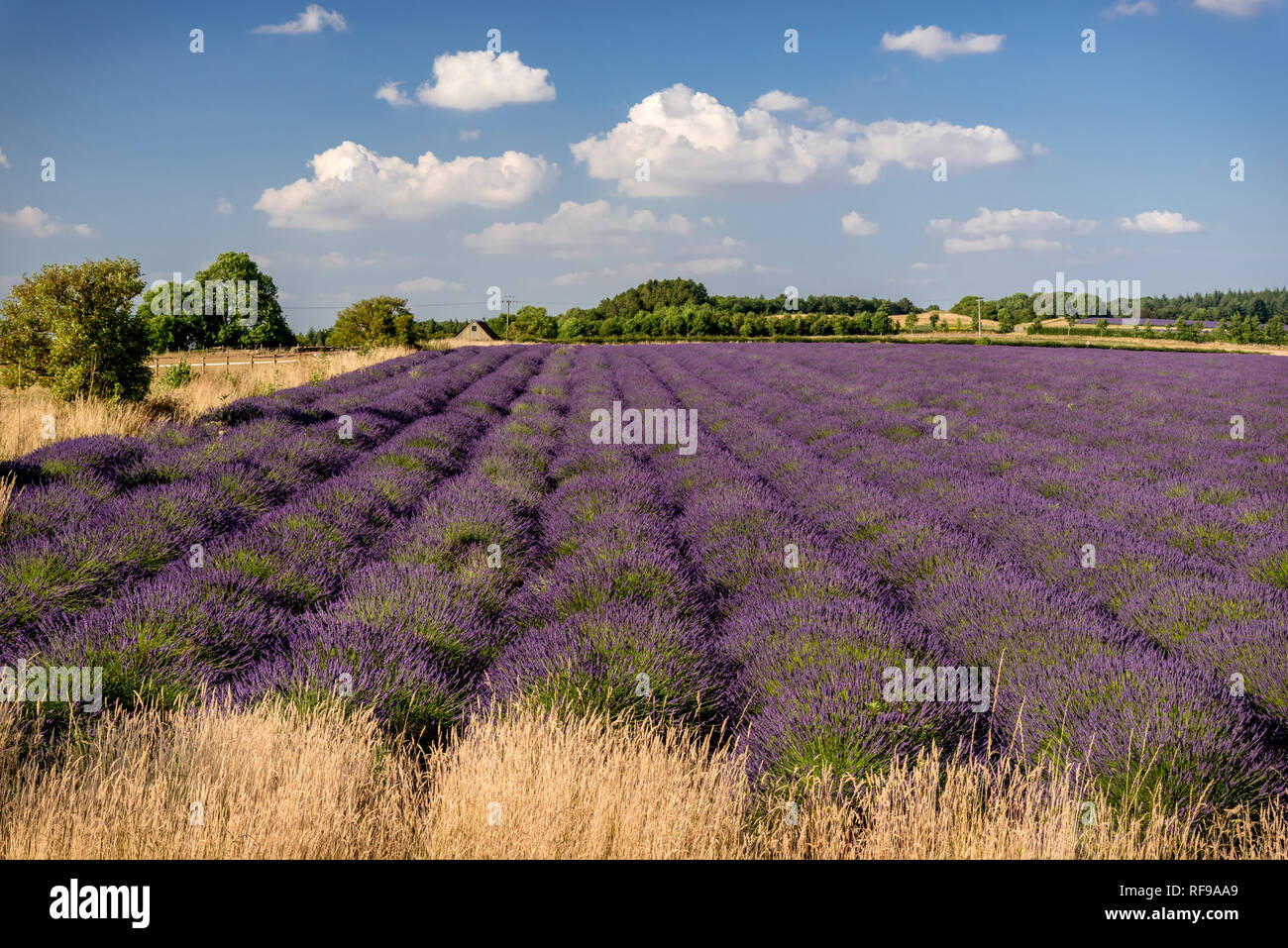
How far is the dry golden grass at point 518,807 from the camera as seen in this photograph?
2.04 m

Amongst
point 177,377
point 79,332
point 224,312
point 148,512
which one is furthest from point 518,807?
point 224,312

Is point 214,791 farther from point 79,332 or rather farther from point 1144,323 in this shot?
point 1144,323

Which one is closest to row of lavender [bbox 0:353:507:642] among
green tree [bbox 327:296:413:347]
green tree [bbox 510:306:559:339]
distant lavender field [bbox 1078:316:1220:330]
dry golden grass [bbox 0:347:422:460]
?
dry golden grass [bbox 0:347:422:460]

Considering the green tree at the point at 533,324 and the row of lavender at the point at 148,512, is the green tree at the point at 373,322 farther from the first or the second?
the row of lavender at the point at 148,512

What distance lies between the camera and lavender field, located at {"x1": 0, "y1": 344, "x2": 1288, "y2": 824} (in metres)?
2.84

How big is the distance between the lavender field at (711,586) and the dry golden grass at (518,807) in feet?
Answer: 0.69

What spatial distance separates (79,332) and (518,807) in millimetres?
13398

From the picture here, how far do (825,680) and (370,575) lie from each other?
9.41 ft

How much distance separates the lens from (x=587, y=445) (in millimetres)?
9055

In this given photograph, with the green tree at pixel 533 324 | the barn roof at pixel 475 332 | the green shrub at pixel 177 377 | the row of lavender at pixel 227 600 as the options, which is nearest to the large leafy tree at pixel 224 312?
the barn roof at pixel 475 332

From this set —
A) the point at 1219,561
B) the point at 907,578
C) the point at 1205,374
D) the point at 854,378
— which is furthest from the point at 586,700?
the point at 1205,374

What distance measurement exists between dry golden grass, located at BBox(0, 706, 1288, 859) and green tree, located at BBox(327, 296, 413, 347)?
47609 millimetres

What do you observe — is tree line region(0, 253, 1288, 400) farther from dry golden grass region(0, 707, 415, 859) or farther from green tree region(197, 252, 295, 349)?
dry golden grass region(0, 707, 415, 859)

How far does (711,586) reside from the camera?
4.68 metres
